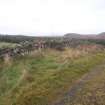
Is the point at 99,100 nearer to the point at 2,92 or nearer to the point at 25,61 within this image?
the point at 2,92

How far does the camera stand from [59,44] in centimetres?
2362

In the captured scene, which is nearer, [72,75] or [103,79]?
[103,79]

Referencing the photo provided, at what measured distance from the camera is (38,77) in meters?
12.3

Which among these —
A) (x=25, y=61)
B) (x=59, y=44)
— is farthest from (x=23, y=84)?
(x=59, y=44)

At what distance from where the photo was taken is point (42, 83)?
37.3ft

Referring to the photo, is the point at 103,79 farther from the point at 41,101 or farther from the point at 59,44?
the point at 59,44

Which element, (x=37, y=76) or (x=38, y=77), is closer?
(x=38, y=77)

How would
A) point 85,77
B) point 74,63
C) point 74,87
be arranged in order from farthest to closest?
point 74,63, point 85,77, point 74,87

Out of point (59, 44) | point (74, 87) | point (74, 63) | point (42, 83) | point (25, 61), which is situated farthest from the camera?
point (59, 44)

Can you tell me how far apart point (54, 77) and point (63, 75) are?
628 millimetres

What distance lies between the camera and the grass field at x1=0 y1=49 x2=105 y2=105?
9852mm

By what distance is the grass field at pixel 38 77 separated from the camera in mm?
9852

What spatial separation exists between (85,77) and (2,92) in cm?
370

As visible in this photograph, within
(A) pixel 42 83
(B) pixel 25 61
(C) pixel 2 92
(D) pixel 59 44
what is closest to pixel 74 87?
(A) pixel 42 83
